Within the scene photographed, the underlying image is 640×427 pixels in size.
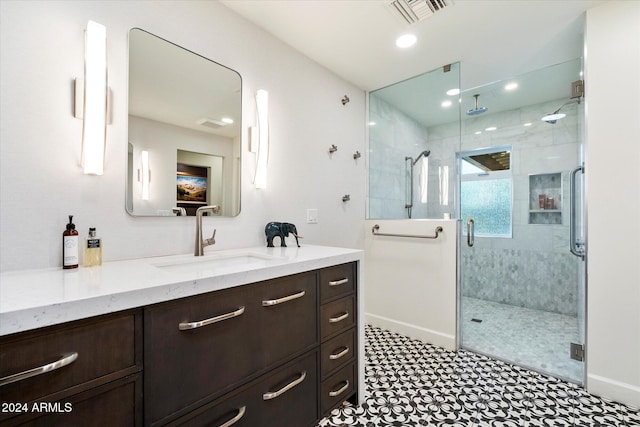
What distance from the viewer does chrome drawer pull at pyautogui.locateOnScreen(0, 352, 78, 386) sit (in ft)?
2.02

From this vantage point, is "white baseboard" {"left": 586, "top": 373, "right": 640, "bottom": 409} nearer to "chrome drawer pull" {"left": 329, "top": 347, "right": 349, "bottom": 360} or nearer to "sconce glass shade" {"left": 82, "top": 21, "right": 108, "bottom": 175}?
"chrome drawer pull" {"left": 329, "top": 347, "right": 349, "bottom": 360}

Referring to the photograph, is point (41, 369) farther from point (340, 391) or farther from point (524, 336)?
point (524, 336)

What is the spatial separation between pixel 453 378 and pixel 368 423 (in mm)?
755

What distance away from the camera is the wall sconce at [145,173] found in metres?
1.42

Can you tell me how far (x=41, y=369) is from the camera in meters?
0.65

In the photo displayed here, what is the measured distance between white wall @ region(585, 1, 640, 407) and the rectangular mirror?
7.18ft

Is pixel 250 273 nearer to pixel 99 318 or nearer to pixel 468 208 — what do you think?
pixel 99 318

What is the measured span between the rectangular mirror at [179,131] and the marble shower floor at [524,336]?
7.57 ft

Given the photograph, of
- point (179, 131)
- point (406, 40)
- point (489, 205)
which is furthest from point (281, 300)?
point (489, 205)

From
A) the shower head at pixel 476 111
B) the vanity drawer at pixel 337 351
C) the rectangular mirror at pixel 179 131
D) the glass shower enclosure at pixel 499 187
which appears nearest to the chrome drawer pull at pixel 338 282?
the vanity drawer at pixel 337 351

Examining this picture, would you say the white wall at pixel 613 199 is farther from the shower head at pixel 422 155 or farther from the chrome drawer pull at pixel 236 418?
the chrome drawer pull at pixel 236 418

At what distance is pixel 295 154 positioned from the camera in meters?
2.15

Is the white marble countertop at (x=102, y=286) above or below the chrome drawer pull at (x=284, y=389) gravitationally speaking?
above

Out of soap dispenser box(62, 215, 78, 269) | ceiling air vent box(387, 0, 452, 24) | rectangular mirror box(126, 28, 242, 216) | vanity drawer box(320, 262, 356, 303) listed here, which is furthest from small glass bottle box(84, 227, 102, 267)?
ceiling air vent box(387, 0, 452, 24)
